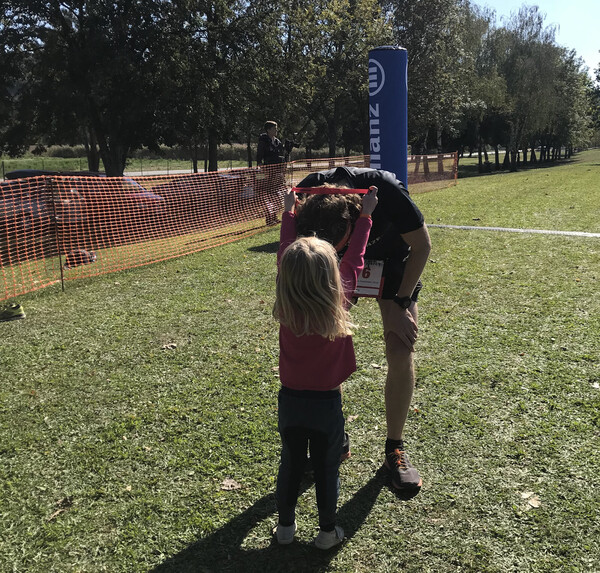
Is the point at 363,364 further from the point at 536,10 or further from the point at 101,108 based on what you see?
the point at 536,10

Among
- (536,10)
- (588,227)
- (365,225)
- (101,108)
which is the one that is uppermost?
(536,10)

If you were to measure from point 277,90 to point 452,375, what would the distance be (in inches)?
854

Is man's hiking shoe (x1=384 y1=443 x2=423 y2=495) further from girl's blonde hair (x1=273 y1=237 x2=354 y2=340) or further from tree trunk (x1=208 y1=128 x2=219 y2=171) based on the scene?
tree trunk (x1=208 y1=128 x2=219 y2=171)

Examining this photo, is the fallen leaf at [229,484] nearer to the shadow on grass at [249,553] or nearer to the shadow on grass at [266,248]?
the shadow on grass at [249,553]

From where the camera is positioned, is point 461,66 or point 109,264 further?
point 461,66

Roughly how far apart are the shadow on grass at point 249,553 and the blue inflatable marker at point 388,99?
3.54 m

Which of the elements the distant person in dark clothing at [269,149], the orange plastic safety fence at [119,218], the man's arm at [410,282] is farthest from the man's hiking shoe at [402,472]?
the distant person in dark clothing at [269,149]

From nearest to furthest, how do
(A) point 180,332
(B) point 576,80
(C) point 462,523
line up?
(C) point 462,523, (A) point 180,332, (B) point 576,80

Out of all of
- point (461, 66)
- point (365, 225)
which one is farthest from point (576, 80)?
point (365, 225)

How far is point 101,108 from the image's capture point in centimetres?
1947

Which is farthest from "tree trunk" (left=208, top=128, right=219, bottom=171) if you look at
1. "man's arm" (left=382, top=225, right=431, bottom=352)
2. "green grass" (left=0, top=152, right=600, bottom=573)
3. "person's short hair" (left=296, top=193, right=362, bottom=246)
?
"person's short hair" (left=296, top=193, right=362, bottom=246)

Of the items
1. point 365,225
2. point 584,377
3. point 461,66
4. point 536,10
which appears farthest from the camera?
point 536,10

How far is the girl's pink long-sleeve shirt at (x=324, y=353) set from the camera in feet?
7.23

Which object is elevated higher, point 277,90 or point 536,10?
point 536,10
